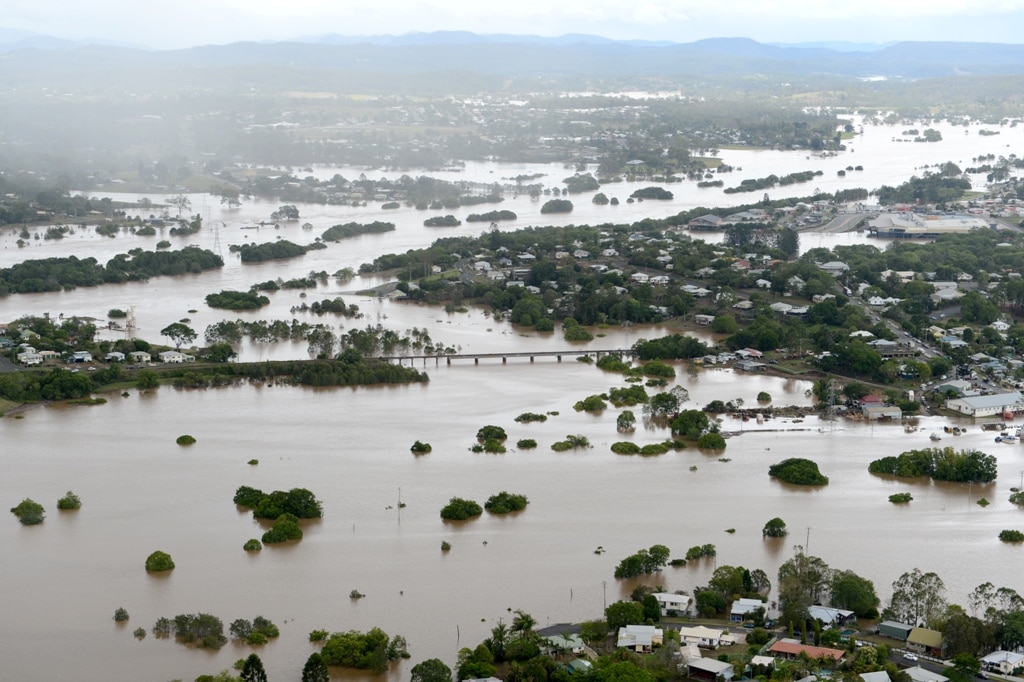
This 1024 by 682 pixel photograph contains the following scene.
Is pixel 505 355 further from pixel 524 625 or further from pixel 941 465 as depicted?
pixel 524 625

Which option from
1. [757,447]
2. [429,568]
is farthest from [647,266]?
[429,568]

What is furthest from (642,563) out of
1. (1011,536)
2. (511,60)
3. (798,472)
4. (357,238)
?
(511,60)

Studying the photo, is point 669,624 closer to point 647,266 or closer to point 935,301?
point 935,301

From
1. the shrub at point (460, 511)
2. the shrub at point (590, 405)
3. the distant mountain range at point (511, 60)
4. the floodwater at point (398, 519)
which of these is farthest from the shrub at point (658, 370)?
the distant mountain range at point (511, 60)

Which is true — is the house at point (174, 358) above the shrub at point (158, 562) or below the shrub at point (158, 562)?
above

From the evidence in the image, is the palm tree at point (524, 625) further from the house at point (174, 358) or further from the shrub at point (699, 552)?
the house at point (174, 358)

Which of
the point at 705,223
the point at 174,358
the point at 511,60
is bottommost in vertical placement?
the point at 174,358

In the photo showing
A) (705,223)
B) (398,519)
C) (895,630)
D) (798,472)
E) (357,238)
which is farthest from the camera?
(357,238)
